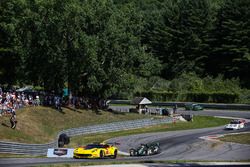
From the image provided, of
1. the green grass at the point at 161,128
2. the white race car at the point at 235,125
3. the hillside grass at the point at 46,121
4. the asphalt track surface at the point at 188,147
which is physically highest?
the hillside grass at the point at 46,121

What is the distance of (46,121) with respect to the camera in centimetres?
5594

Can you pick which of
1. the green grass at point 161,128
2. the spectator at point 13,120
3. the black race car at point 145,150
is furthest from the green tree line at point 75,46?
the black race car at point 145,150

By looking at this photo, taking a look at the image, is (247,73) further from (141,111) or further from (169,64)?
(141,111)

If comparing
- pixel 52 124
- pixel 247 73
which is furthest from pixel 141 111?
pixel 247 73

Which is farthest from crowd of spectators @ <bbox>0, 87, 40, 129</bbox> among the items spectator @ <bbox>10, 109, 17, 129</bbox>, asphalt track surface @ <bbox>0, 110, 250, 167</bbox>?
asphalt track surface @ <bbox>0, 110, 250, 167</bbox>

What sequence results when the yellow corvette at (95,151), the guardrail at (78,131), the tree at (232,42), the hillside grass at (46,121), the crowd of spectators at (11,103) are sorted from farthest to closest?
the tree at (232,42) → the crowd of spectators at (11,103) → the hillside grass at (46,121) → the guardrail at (78,131) → the yellow corvette at (95,151)

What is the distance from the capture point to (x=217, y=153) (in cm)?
4653

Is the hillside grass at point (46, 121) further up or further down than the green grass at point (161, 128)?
further up

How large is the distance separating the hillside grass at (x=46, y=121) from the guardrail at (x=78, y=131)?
186 centimetres

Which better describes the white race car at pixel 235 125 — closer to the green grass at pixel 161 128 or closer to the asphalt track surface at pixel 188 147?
the asphalt track surface at pixel 188 147

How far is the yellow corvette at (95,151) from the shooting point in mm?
38594

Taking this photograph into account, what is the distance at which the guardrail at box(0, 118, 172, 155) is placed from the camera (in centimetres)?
3975

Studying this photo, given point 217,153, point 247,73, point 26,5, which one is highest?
point 26,5

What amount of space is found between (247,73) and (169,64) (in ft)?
63.6
